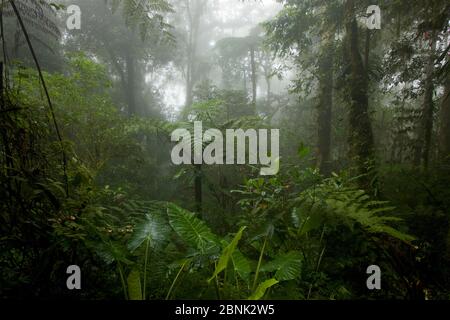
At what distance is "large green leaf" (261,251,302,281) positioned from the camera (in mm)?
2363

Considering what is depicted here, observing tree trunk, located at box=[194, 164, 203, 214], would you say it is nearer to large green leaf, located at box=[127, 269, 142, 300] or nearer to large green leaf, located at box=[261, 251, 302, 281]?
large green leaf, located at box=[261, 251, 302, 281]

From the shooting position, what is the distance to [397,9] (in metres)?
4.89

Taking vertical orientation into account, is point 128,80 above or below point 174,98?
below

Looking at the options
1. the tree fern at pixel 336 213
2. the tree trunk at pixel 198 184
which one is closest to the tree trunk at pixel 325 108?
the tree trunk at pixel 198 184

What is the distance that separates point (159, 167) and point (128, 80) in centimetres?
594

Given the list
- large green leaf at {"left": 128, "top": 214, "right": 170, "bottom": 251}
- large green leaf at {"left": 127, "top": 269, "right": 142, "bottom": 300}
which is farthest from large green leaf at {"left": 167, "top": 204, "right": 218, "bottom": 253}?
large green leaf at {"left": 127, "top": 269, "right": 142, "bottom": 300}

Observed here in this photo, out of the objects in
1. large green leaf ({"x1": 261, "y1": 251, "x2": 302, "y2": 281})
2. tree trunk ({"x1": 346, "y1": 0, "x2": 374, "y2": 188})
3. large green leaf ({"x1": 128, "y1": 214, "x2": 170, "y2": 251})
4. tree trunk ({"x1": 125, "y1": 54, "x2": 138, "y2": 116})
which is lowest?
large green leaf ({"x1": 261, "y1": 251, "x2": 302, "y2": 281})

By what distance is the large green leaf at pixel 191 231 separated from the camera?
8.02 ft

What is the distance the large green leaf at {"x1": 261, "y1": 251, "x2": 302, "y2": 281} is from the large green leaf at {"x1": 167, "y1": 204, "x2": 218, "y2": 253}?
45 centimetres

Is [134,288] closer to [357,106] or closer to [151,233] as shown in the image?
[151,233]

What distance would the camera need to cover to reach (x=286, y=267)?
2422 mm

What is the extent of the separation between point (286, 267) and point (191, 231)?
2.46 feet
